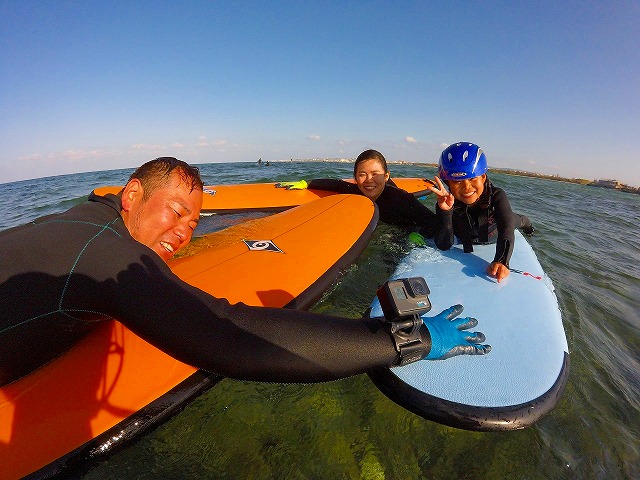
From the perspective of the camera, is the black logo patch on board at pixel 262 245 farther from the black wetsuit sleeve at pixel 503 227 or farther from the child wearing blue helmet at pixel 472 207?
the black wetsuit sleeve at pixel 503 227

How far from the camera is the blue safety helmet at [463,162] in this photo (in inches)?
144

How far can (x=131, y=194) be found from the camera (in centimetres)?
178

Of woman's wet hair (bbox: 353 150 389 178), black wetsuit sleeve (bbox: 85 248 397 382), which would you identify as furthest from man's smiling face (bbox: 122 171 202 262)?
woman's wet hair (bbox: 353 150 389 178)

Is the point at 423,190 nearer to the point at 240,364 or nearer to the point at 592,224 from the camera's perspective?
the point at 592,224

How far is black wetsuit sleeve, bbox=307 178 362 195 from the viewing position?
6.34m

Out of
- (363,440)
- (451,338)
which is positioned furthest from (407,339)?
(363,440)

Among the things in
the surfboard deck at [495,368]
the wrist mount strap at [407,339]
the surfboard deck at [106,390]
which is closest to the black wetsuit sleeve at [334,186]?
the surfboard deck at [495,368]

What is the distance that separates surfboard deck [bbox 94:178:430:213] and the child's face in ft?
10.8

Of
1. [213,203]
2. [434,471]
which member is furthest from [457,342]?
[213,203]

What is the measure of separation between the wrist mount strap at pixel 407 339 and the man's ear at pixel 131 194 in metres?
1.50

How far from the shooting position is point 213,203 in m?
6.59

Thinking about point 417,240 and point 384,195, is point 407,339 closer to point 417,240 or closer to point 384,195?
point 417,240

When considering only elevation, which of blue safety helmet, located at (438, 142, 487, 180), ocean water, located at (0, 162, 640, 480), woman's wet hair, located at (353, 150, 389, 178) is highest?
woman's wet hair, located at (353, 150, 389, 178)

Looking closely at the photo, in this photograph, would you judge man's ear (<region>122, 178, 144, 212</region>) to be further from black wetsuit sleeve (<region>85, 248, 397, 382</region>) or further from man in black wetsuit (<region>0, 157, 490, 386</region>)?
black wetsuit sleeve (<region>85, 248, 397, 382</region>)
